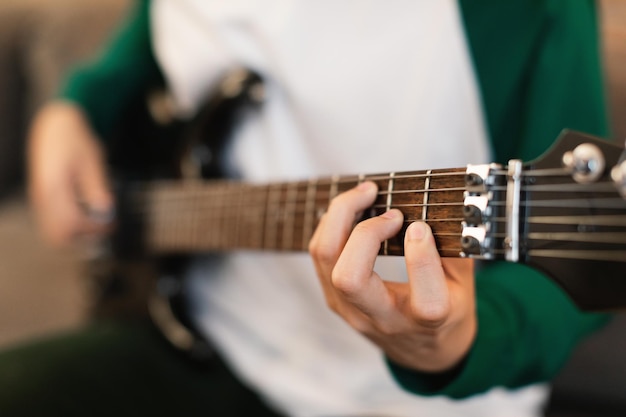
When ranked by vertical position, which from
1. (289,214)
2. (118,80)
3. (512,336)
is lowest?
(512,336)

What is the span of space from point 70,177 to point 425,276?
0.72 m

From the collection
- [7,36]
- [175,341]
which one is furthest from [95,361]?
[7,36]

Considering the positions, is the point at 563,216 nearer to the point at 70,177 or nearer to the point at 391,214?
the point at 391,214

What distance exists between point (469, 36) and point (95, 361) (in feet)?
1.86

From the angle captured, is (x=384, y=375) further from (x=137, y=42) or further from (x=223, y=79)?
(x=137, y=42)

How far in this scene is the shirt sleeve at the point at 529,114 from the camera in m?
0.60

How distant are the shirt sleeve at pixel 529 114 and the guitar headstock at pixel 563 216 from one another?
Result: 156mm

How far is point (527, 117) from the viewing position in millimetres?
655

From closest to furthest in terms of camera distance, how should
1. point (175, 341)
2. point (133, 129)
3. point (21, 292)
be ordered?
point (175, 341) → point (133, 129) → point (21, 292)

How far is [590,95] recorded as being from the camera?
0.64 meters

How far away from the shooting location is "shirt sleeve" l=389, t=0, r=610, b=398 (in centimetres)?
60

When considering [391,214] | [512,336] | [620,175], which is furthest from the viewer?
[512,336]

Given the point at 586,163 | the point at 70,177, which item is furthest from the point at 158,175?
the point at 586,163

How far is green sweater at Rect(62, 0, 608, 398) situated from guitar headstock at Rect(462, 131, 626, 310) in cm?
15
